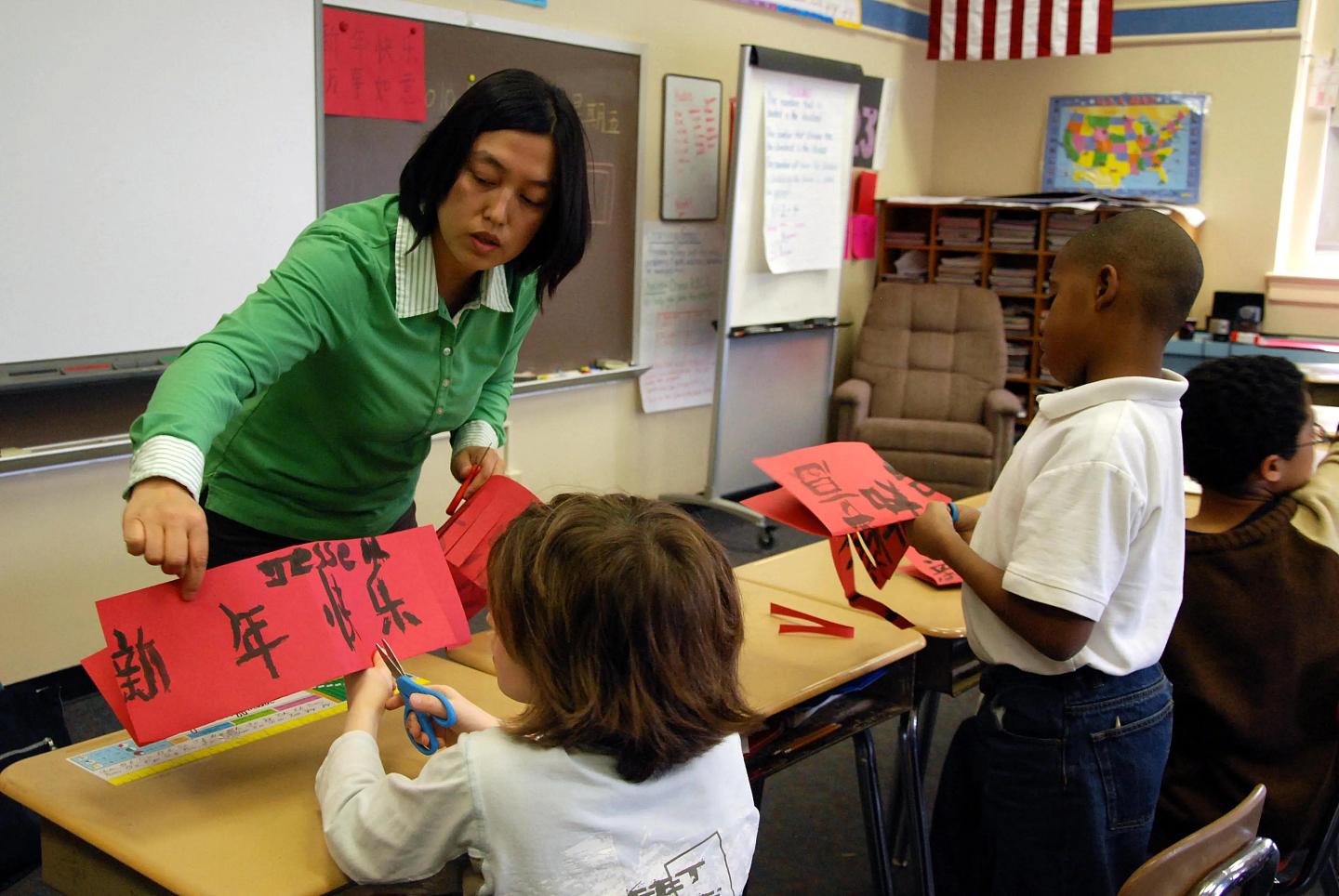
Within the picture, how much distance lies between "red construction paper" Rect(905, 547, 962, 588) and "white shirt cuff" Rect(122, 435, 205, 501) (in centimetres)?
Result: 129

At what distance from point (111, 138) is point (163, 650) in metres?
1.88

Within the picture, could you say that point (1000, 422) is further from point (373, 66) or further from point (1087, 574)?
point (1087, 574)


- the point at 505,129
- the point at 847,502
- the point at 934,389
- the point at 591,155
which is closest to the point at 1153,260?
the point at 847,502

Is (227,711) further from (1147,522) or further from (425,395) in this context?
(1147,522)

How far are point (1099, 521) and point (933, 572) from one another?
76cm

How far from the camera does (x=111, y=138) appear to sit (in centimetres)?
266

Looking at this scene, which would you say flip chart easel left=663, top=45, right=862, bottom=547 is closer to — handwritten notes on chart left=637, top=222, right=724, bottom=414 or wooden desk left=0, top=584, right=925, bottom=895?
handwritten notes on chart left=637, top=222, right=724, bottom=414

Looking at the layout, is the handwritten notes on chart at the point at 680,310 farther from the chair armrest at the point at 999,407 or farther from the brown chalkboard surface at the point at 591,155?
the chair armrest at the point at 999,407

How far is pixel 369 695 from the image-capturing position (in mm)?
1239

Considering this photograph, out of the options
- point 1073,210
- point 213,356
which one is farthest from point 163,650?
point 1073,210

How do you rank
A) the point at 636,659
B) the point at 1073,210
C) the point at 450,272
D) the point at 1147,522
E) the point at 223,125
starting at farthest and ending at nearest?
the point at 1073,210
the point at 223,125
the point at 450,272
the point at 1147,522
the point at 636,659

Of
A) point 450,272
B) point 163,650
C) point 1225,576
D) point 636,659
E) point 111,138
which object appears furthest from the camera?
point 111,138

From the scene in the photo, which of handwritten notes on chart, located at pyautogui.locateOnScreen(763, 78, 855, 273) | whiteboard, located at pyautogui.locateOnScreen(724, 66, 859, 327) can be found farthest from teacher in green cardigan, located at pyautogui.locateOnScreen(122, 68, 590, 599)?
handwritten notes on chart, located at pyautogui.locateOnScreen(763, 78, 855, 273)

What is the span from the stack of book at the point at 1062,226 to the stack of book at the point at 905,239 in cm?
59
